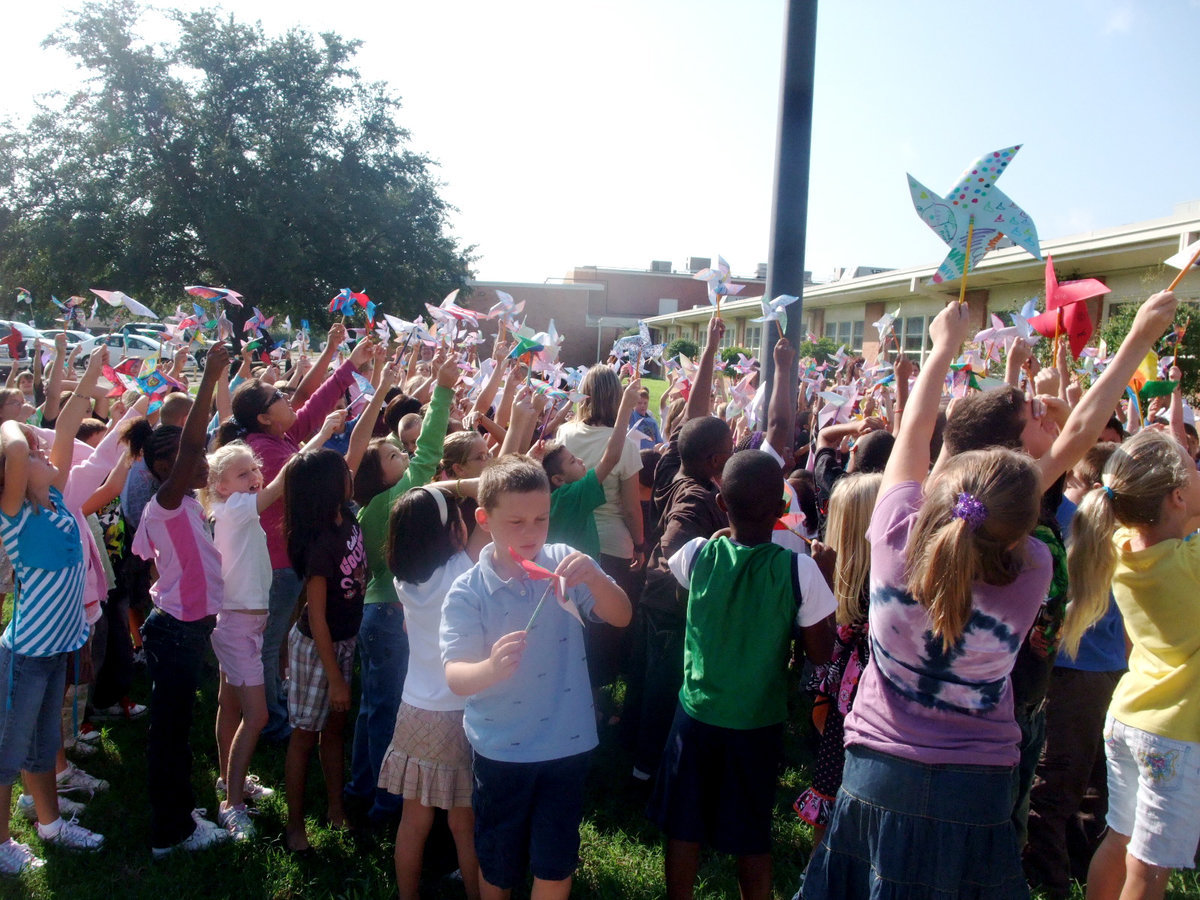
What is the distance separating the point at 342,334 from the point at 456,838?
309cm

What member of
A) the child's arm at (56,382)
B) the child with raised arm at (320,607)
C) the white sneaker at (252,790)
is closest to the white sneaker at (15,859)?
the white sneaker at (252,790)

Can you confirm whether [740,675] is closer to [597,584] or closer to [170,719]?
[597,584]

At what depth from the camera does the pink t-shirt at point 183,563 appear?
3.23m

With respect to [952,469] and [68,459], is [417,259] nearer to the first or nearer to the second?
[68,459]

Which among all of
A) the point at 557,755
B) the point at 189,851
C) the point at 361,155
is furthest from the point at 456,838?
the point at 361,155

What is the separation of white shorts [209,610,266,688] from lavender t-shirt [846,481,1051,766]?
8.09 ft

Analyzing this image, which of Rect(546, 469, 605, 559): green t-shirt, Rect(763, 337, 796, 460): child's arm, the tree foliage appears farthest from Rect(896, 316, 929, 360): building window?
Rect(546, 469, 605, 559): green t-shirt

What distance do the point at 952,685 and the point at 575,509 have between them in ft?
6.10

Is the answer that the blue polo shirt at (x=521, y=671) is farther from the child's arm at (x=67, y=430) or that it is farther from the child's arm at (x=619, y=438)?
the child's arm at (x=67, y=430)

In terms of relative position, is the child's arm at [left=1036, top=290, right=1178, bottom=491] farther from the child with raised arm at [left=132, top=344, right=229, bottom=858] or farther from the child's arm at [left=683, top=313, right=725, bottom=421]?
the child with raised arm at [left=132, top=344, right=229, bottom=858]

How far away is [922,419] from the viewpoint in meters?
2.24

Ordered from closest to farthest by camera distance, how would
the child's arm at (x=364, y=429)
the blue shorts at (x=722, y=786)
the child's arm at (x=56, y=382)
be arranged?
the blue shorts at (x=722, y=786) → the child's arm at (x=364, y=429) → the child's arm at (x=56, y=382)

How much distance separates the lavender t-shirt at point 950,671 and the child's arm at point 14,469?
290 centimetres

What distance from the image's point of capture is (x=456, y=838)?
9.32 feet
